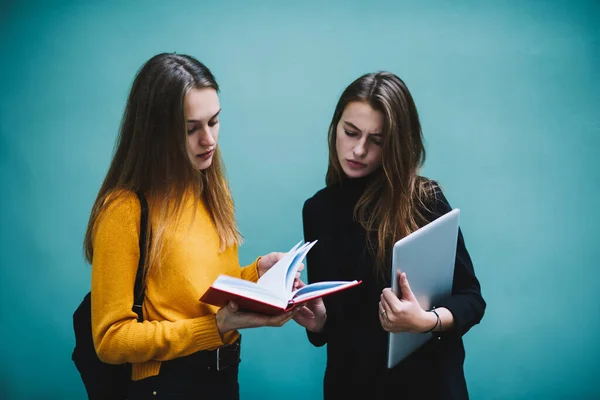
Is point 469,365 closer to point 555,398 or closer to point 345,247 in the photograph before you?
point 555,398

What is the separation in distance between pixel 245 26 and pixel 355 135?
91 centimetres

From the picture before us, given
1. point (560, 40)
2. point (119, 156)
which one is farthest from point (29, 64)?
point (560, 40)

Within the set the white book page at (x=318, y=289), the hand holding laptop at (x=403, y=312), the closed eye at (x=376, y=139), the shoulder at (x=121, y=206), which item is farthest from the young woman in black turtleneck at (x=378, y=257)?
the shoulder at (x=121, y=206)

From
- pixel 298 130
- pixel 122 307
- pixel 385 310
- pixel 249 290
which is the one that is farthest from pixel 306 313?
pixel 298 130

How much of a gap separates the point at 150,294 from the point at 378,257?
550mm

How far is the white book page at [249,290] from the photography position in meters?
1.05

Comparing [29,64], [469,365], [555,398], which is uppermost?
[29,64]

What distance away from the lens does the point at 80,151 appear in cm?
215

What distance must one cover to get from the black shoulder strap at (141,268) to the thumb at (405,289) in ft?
1.80

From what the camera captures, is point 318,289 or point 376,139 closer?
point 318,289

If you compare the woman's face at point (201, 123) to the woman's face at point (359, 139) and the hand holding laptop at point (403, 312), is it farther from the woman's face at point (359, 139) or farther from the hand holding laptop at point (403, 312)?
the hand holding laptop at point (403, 312)

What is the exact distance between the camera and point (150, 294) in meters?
1.22

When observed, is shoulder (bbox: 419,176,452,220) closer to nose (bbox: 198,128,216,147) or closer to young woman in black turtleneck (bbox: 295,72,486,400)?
young woman in black turtleneck (bbox: 295,72,486,400)

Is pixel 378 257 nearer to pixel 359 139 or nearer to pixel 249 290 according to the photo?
pixel 359 139
